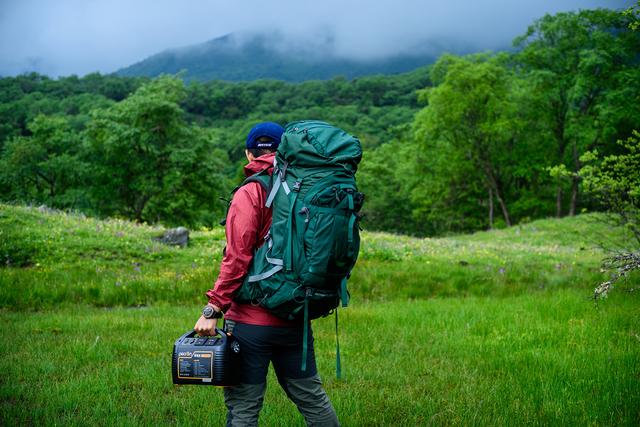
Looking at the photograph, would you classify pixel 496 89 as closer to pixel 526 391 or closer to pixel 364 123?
pixel 526 391

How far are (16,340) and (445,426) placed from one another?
6.06 meters

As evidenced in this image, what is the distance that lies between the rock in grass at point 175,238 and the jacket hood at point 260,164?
11840 mm

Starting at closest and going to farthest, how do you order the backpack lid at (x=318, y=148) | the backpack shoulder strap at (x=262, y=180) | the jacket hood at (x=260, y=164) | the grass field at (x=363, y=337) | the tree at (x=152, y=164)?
1. the backpack lid at (x=318, y=148)
2. the backpack shoulder strap at (x=262, y=180)
3. the jacket hood at (x=260, y=164)
4. the grass field at (x=363, y=337)
5. the tree at (x=152, y=164)

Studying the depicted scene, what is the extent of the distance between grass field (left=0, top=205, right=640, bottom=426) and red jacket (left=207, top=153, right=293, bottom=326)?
1848 millimetres

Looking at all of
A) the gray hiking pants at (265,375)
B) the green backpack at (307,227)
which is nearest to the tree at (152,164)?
the gray hiking pants at (265,375)

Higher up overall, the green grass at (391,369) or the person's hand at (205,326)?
the person's hand at (205,326)

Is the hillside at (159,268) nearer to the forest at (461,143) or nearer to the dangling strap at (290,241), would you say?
the dangling strap at (290,241)

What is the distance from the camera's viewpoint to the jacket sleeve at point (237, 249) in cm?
346

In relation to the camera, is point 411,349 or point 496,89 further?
point 496,89

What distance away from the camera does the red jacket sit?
→ 3.47 meters

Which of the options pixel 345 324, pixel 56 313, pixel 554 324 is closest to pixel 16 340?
pixel 56 313

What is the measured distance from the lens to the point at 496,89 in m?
41.5

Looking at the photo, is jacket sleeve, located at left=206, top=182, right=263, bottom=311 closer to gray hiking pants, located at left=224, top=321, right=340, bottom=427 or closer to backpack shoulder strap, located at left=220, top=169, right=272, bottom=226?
backpack shoulder strap, located at left=220, top=169, right=272, bottom=226

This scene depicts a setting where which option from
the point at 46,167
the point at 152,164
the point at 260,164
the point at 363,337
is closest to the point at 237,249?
the point at 260,164
